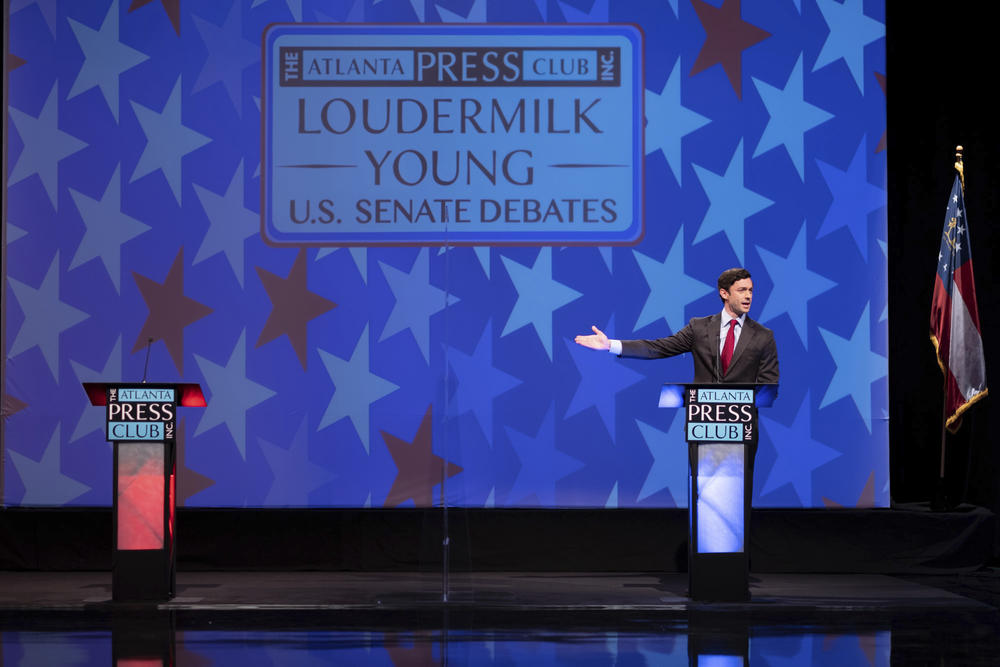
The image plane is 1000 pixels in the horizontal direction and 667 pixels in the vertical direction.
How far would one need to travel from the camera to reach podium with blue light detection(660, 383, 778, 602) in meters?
4.97

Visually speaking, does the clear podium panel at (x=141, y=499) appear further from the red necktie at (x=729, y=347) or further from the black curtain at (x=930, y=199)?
the black curtain at (x=930, y=199)

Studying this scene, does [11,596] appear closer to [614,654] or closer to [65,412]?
[65,412]

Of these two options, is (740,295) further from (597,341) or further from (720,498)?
(720,498)

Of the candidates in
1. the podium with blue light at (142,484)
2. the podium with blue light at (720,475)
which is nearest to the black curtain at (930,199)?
the podium with blue light at (720,475)

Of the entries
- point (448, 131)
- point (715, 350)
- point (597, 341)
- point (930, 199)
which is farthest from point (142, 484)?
point (930, 199)

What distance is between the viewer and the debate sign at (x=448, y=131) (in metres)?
6.33

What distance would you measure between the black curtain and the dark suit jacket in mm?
1388

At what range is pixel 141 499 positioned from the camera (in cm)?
507

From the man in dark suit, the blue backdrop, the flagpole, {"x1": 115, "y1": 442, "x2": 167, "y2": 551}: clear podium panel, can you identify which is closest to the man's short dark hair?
the man in dark suit

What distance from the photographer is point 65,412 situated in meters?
6.34

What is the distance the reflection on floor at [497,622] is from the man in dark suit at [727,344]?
112 centimetres

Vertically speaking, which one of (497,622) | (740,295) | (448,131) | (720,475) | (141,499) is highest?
(448,131)

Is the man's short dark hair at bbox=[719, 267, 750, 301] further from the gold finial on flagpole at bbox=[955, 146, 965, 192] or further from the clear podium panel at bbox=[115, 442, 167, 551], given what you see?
the clear podium panel at bbox=[115, 442, 167, 551]

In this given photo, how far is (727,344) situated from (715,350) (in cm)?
8
